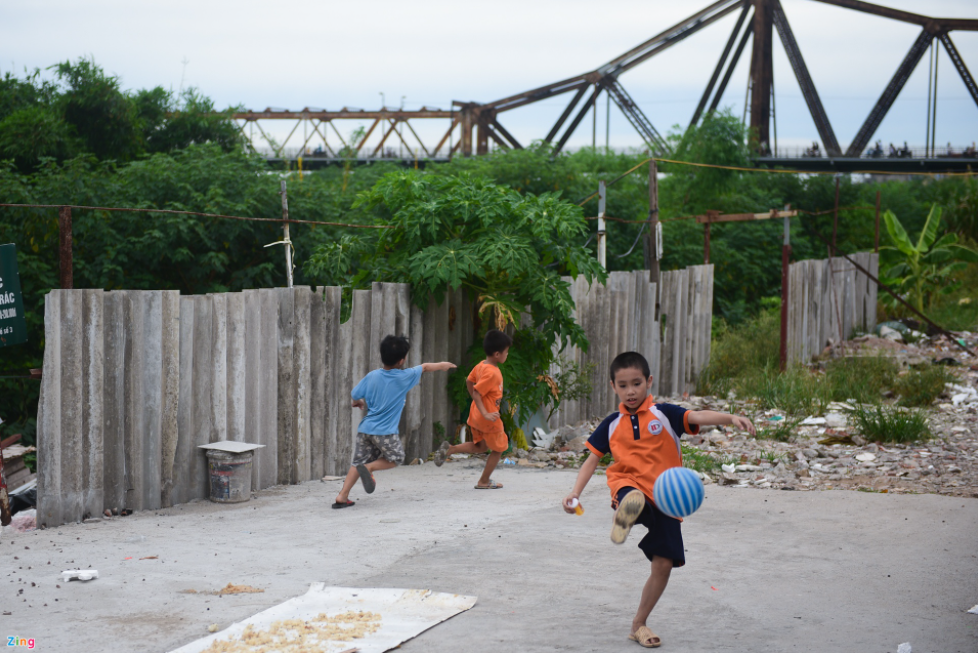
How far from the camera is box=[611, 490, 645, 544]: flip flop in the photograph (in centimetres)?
367

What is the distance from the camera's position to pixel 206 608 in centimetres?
402

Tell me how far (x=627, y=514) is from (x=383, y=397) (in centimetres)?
323

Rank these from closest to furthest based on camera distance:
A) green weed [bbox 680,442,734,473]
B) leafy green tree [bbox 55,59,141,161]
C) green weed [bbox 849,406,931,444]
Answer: green weed [bbox 680,442,734,473]
green weed [bbox 849,406,931,444]
leafy green tree [bbox 55,59,141,161]

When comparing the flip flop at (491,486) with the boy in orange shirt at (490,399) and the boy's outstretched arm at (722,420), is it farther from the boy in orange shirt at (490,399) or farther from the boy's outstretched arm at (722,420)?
the boy's outstretched arm at (722,420)

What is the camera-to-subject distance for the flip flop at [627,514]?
12.1 ft

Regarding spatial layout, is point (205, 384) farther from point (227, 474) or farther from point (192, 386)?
point (227, 474)

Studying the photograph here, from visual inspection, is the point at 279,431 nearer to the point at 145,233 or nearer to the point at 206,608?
the point at 206,608

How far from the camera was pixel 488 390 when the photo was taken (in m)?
7.09

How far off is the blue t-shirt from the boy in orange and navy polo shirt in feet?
9.00

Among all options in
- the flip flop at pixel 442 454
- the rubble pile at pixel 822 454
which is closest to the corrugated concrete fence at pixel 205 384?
the flip flop at pixel 442 454

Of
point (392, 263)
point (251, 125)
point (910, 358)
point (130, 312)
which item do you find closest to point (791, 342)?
point (910, 358)

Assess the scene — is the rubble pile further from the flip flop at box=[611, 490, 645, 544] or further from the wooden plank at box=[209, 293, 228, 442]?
the flip flop at box=[611, 490, 645, 544]

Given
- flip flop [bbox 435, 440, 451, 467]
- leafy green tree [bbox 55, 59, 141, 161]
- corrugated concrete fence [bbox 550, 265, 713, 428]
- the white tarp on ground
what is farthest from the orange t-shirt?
leafy green tree [bbox 55, 59, 141, 161]

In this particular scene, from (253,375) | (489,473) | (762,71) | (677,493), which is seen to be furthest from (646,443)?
(762,71)
